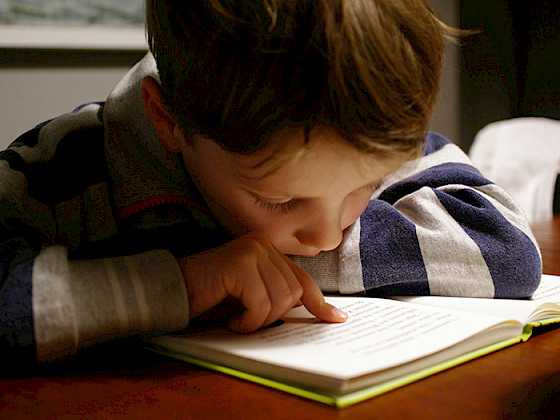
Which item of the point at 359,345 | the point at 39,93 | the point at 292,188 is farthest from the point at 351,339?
the point at 39,93

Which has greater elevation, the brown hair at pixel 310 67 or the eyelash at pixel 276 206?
the brown hair at pixel 310 67

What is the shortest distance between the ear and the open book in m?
0.20

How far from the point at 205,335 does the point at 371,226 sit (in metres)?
0.25

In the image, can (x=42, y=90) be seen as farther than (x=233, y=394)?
Yes

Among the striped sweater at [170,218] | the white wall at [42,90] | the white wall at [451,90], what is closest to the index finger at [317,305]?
the striped sweater at [170,218]

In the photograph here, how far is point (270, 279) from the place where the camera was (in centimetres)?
51

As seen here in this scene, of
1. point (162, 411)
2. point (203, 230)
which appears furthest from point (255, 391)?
point (203, 230)

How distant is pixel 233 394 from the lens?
0.39m

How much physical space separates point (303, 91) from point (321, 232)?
5.3 inches

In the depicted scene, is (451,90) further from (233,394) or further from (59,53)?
(233,394)

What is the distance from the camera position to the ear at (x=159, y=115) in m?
0.59

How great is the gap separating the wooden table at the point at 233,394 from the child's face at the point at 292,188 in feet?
0.50

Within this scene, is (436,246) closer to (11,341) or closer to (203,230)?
(203,230)

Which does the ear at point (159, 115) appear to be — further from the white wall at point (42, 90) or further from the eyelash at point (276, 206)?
the white wall at point (42, 90)
